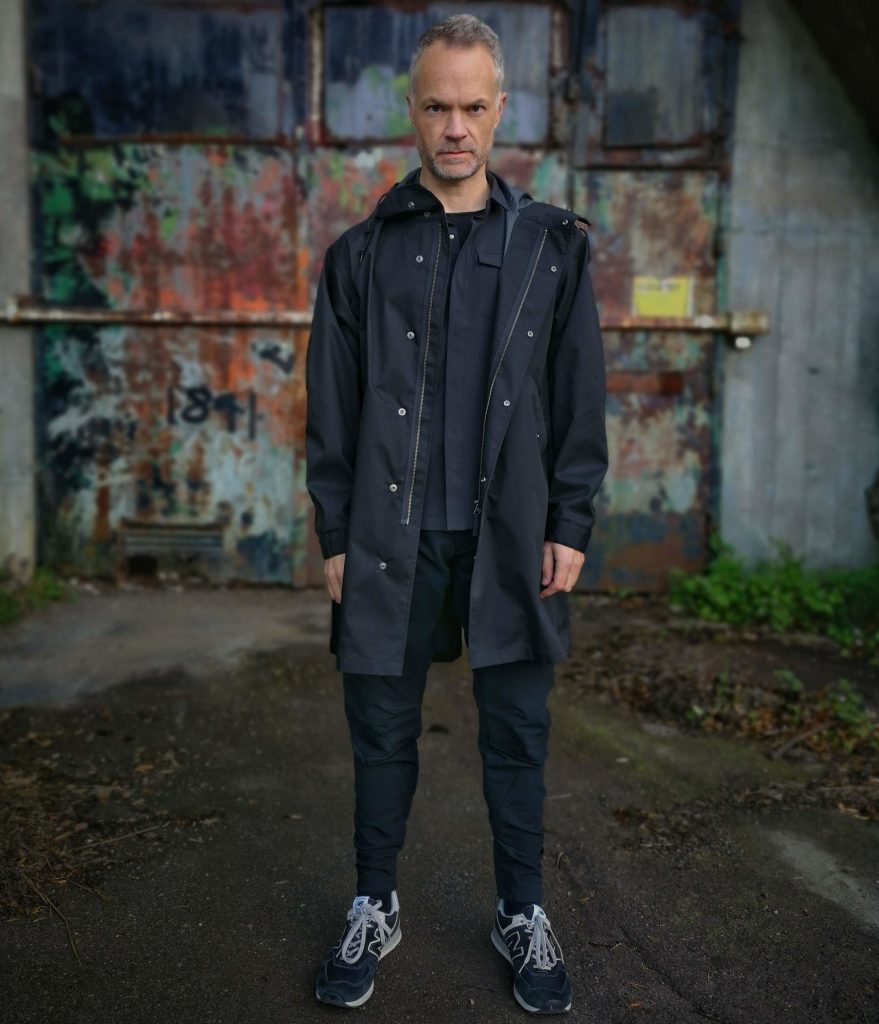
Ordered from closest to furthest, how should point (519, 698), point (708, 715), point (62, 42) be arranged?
point (519, 698), point (708, 715), point (62, 42)

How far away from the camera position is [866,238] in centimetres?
555

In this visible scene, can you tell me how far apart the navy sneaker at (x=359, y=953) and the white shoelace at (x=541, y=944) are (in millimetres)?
346

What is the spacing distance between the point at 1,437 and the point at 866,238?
16.1ft

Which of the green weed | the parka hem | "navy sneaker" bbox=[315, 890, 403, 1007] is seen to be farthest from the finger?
the green weed

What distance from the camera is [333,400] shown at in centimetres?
245

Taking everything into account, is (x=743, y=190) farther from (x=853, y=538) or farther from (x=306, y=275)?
(x=306, y=275)

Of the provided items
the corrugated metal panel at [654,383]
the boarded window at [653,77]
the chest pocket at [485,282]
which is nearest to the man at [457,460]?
the chest pocket at [485,282]

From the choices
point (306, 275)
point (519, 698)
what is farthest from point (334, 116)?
point (519, 698)

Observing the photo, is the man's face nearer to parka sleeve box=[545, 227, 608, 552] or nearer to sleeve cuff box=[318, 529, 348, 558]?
parka sleeve box=[545, 227, 608, 552]

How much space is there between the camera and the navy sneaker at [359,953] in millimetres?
2355

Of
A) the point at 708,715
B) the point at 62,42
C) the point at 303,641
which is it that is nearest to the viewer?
the point at 708,715

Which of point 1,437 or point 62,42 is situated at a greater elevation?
point 62,42

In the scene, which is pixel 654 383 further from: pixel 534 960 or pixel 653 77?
pixel 534 960

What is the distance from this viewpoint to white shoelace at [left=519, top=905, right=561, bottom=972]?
2402 millimetres
